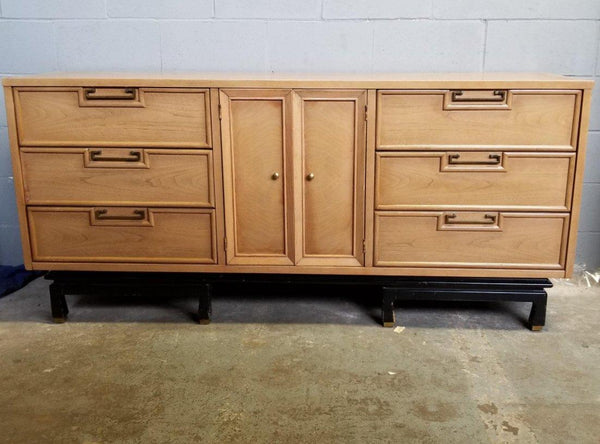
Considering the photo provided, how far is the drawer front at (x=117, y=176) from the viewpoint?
2277mm

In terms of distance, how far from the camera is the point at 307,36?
272cm

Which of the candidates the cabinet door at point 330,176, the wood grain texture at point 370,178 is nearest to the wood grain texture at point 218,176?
the cabinet door at point 330,176

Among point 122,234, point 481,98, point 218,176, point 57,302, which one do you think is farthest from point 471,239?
point 57,302

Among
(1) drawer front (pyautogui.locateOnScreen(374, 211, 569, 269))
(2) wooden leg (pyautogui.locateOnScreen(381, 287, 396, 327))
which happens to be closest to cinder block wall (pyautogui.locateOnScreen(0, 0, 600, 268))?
(1) drawer front (pyautogui.locateOnScreen(374, 211, 569, 269))

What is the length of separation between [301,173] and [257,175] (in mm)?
167

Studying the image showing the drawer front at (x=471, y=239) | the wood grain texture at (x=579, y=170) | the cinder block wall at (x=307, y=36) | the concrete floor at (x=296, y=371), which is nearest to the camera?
the concrete floor at (x=296, y=371)

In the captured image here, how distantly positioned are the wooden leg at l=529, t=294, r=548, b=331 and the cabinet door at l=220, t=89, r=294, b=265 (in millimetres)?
947

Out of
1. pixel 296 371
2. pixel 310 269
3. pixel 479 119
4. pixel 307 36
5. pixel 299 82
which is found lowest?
pixel 296 371

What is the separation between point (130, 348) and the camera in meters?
2.21

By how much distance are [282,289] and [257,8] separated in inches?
49.2

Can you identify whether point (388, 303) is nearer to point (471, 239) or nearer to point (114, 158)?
point (471, 239)

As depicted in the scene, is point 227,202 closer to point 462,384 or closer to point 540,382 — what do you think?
point 462,384

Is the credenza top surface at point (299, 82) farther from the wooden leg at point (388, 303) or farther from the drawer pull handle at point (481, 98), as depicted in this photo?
the wooden leg at point (388, 303)

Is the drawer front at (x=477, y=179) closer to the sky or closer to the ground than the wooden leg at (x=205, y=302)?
closer to the sky
